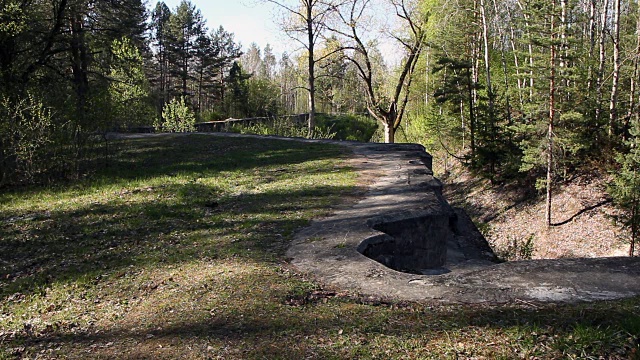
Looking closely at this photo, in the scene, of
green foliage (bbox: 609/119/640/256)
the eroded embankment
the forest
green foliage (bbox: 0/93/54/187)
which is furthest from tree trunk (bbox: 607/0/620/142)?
green foliage (bbox: 0/93/54/187)

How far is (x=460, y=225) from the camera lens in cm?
1658

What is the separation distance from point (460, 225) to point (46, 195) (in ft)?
41.6

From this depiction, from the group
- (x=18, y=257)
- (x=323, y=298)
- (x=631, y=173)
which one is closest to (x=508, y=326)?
(x=323, y=298)

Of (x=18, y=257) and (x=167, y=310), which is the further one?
(x=18, y=257)

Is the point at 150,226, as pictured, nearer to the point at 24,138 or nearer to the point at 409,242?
the point at 409,242

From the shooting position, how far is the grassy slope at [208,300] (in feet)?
13.2

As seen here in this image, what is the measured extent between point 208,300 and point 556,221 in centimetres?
1444

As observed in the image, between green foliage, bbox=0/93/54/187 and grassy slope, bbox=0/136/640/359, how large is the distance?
93cm

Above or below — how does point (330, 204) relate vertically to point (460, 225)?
above

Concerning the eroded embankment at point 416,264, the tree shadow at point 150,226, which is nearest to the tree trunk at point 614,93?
the eroded embankment at point 416,264

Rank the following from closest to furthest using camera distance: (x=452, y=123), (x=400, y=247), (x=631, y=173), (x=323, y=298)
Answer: (x=323, y=298), (x=400, y=247), (x=631, y=173), (x=452, y=123)

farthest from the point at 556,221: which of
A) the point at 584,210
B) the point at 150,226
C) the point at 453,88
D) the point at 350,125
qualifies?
the point at 350,125

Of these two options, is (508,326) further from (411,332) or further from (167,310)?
(167,310)

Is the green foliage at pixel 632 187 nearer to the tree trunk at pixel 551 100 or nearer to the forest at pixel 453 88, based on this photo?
the forest at pixel 453 88
